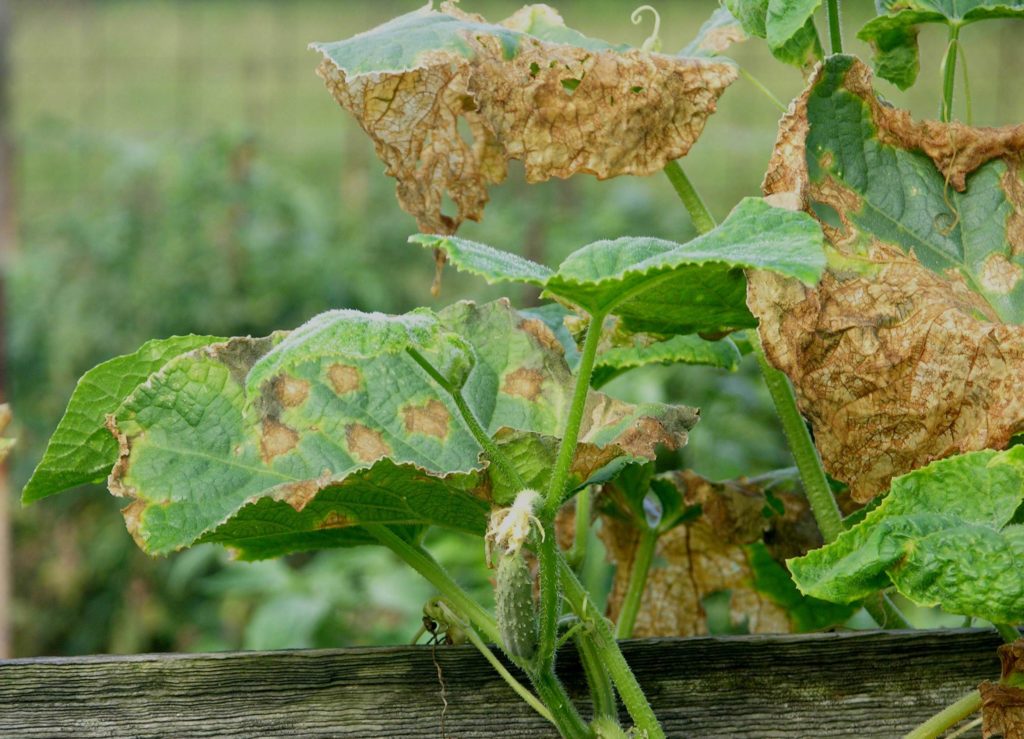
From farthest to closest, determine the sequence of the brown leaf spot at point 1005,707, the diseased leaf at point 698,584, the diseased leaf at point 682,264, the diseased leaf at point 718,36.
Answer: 1. the diseased leaf at point 698,584
2. the diseased leaf at point 718,36
3. the brown leaf spot at point 1005,707
4. the diseased leaf at point 682,264

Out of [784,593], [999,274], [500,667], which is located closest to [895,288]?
[999,274]

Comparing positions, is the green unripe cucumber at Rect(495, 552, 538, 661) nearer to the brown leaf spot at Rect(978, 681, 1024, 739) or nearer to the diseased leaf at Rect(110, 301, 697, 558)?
the diseased leaf at Rect(110, 301, 697, 558)

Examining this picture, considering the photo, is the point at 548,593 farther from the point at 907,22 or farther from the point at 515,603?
the point at 907,22

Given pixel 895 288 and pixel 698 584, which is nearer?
pixel 895 288

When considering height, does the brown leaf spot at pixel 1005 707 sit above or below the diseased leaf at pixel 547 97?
below

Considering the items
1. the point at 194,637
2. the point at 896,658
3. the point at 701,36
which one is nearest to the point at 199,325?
the point at 194,637

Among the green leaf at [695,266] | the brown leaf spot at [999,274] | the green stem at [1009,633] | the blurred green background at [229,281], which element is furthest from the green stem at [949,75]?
the blurred green background at [229,281]

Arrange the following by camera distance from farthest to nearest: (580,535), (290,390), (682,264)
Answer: (580,535), (290,390), (682,264)

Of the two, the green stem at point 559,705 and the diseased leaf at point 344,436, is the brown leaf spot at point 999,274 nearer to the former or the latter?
the diseased leaf at point 344,436
